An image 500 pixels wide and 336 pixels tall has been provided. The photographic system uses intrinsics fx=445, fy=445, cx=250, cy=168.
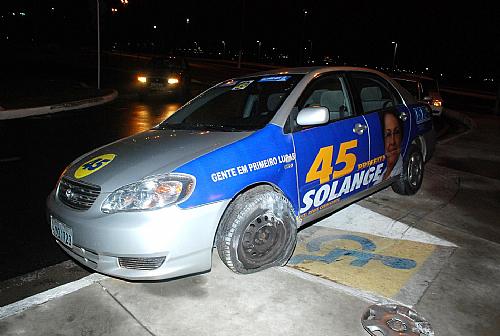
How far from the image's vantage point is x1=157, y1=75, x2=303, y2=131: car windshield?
4.23 meters

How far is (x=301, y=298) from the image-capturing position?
132 inches

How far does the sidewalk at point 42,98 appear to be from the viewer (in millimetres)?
13062

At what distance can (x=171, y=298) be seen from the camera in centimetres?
335

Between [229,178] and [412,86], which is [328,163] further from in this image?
[412,86]

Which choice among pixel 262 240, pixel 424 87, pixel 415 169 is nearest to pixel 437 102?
pixel 424 87

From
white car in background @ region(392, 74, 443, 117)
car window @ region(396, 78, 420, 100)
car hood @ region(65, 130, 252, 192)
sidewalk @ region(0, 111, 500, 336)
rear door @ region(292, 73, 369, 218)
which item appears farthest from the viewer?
white car in background @ region(392, 74, 443, 117)

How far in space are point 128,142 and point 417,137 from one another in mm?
3631

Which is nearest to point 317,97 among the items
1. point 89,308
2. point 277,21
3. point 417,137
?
point 417,137

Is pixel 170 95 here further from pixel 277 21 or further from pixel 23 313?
pixel 277 21

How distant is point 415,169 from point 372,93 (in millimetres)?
1350

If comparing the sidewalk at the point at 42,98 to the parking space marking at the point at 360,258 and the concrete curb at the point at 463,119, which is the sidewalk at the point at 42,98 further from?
the concrete curb at the point at 463,119

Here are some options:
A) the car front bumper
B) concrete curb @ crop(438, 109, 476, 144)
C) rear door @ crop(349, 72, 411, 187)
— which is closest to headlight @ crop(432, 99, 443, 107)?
concrete curb @ crop(438, 109, 476, 144)

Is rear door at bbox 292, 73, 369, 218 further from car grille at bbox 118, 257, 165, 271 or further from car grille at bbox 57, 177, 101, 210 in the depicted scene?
car grille at bbox 57, 177, 101, 210

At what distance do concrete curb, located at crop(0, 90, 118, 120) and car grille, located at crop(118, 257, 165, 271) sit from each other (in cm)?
1091
